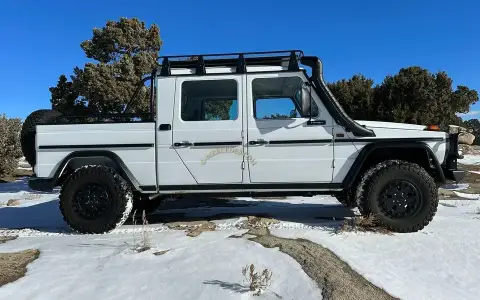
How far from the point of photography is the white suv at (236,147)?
4812mm

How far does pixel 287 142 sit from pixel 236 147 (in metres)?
0.65

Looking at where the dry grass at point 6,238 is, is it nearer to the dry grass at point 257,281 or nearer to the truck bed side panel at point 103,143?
the truck bed side panel at point 103,143

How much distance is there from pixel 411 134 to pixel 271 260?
8.17 feet

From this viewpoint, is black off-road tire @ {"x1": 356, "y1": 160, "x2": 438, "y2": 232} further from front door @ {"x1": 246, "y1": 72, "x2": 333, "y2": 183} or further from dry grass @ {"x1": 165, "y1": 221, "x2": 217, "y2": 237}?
dry grass @ {"x1": 165, "y1": 221, "x2": 217, "y2": 237}

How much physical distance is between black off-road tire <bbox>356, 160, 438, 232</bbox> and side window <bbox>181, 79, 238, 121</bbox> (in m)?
1.88

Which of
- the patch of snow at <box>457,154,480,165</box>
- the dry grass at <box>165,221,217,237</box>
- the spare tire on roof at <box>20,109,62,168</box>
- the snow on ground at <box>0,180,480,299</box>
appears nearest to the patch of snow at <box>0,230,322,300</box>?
the snow on ground at <box>0,180,480,299</box>

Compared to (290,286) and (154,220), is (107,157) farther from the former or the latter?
(290,286)

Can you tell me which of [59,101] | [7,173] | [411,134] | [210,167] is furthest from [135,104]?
[411,134]

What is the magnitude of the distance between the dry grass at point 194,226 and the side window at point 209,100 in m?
1.40

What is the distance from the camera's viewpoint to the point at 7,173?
1583 cm

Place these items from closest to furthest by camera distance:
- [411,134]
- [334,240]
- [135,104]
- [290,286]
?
1. [290,286]
2. [334,240]
3. [411,134]
4. [135,104]

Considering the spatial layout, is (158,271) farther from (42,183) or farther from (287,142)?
(42,183)

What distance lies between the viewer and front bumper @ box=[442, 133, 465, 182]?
15.6 feet

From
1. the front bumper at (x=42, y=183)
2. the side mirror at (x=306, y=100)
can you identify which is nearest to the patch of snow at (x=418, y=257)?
the side mirror at (x=306, y=100)
